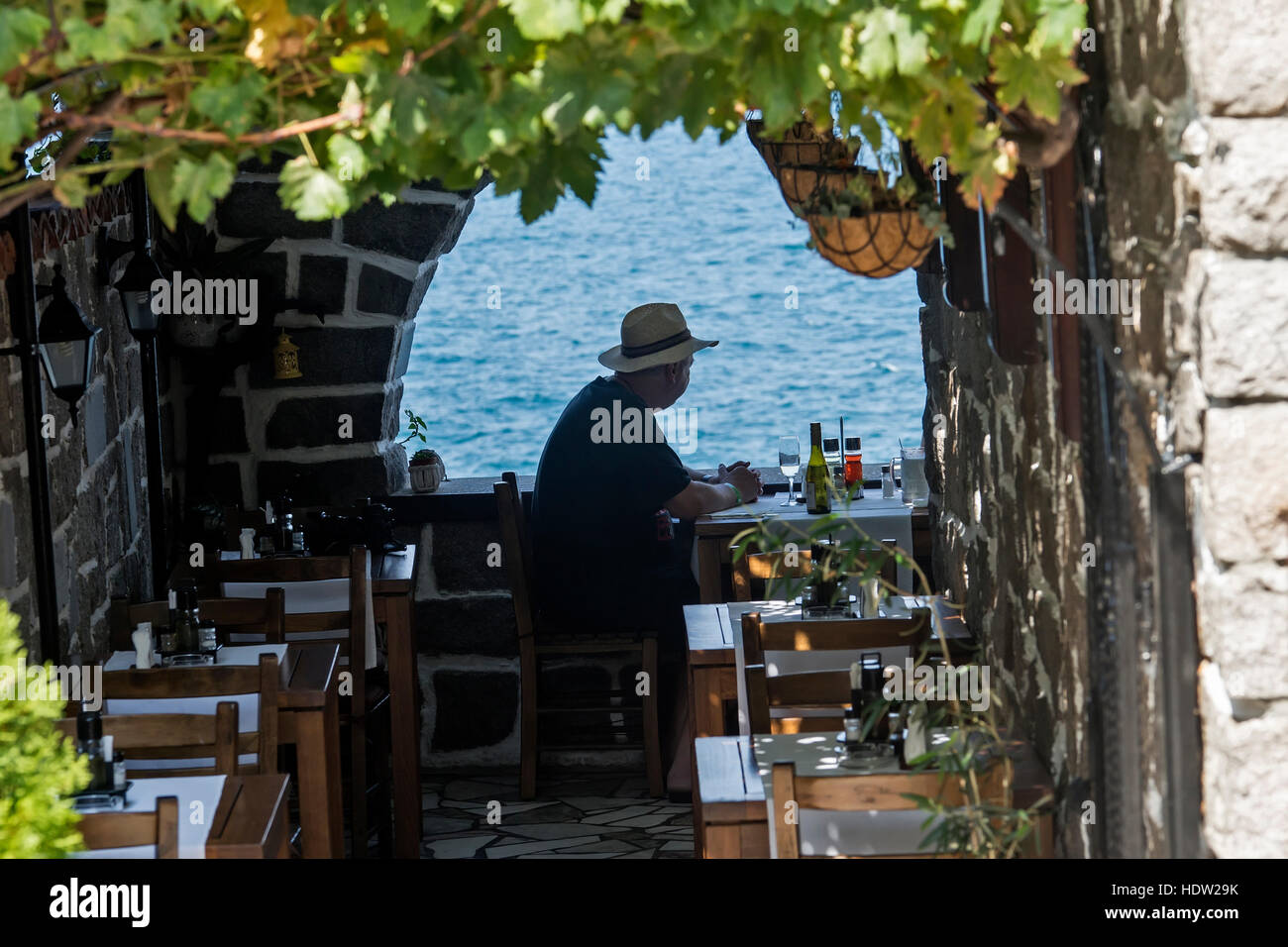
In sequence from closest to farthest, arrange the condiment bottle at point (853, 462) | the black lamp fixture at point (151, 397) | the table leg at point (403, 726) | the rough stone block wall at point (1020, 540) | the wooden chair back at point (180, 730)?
the rough stone block wall at point (1020, 540) → the wooden chair back at point (180, 730) → the black lamp fixture at point (151, 397) → the table leg at point (403, 726) → the condiment bottle at point (853, 462)

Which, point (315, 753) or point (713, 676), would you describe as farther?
point (713, 676)

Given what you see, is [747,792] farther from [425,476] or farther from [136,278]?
[425,476]

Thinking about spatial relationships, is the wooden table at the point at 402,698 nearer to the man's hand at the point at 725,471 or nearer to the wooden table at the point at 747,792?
the man's hand at the point at 725,471

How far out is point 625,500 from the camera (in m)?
5.32

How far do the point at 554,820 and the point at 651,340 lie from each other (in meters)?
1.66

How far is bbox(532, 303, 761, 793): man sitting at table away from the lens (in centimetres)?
530

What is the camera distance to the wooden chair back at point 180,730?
2848mm

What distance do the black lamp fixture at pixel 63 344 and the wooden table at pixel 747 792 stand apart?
1536 millimetres

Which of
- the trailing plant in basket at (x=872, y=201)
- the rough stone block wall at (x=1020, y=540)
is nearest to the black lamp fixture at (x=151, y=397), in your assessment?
the rough stone block wall at (x=1020, y=540)

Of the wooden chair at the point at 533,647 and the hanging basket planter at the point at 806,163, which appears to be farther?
the wooden chair at the point at 533,647

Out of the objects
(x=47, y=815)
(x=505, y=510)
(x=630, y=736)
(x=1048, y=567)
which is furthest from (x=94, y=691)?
(x=630, y=736)

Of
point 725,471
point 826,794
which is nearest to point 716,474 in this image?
point 725,471
